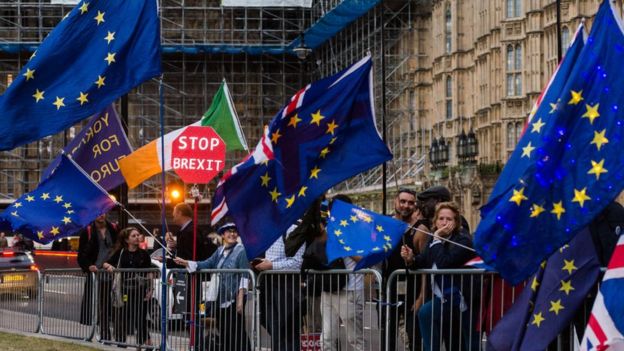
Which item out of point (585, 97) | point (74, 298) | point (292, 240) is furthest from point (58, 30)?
point (585, 97)

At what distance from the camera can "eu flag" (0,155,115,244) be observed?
11953mm

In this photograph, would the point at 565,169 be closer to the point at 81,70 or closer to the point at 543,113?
the point at 543,113

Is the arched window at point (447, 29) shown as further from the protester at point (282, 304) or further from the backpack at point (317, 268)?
the backpack at point (317, 268)

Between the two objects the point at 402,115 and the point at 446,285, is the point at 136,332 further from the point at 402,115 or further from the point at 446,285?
the point at 402,115

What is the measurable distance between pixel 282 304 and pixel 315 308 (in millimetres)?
288

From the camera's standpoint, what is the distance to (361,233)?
9.30 m

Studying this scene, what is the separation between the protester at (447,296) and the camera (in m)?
9.09

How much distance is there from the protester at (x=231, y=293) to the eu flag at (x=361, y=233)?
192 centimetres

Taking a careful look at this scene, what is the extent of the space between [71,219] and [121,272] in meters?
1.70

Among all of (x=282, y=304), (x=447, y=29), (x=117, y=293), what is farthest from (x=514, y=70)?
(x=282, y=304)

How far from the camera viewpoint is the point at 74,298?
15234mm

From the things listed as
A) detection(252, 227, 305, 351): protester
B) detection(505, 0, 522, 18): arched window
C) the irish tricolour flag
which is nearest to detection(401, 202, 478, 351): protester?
detection(252, 227, 305, 351): protester

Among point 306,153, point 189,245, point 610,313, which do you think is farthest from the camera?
point 189,245

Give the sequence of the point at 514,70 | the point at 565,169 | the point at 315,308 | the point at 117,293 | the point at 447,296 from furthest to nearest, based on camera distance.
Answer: the point at 514,70, the point at 117,293, the point at 315,308, the point at 447,296, the point at 565,169
